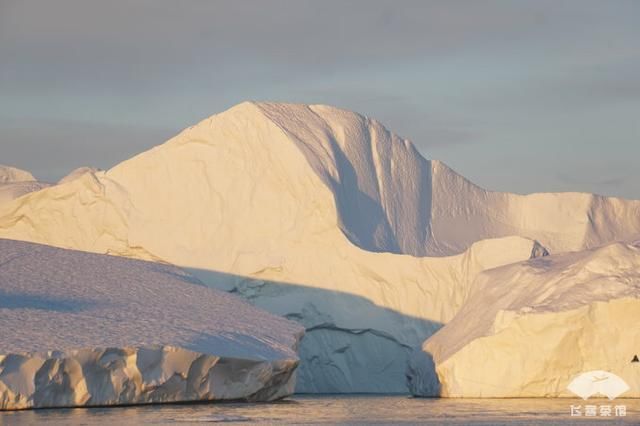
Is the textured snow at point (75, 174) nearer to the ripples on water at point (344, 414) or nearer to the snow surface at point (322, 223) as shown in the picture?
the snow surface at point (322, 223)

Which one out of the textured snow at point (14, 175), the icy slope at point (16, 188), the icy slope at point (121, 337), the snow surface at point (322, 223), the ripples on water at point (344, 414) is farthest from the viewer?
the textured snow at point (14, 175)

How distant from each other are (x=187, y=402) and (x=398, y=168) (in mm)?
18083

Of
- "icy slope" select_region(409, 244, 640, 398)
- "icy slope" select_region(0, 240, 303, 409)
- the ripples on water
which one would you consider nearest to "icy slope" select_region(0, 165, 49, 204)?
"icy slope" select_region(0, 240, 303, 409)

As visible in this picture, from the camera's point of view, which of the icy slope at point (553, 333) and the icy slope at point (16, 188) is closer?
the icy slope at point (553, 333)

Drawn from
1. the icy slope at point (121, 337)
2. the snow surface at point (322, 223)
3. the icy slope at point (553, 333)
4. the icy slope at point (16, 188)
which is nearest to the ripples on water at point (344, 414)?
the icy slope at point (121, 337)

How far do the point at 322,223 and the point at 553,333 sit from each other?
1198cm

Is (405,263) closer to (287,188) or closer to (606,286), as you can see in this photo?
(287,188)

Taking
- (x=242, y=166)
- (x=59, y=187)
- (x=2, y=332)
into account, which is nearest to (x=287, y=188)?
(x=242, y=166)

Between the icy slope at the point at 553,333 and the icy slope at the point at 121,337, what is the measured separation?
3976mm

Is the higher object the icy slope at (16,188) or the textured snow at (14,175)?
the icy slope at (16,188)

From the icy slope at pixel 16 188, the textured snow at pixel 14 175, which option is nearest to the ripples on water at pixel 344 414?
the icy slope at pixel 16 188

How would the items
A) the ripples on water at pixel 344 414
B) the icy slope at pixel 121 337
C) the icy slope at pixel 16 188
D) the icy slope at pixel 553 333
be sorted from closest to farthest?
Result: the ripples on water at pixel 344 414 < the icy slope at pixel 121 337 < the icy slope at pixel 553 333 < the icy slope at pixel 16 188

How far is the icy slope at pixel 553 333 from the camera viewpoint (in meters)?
29.5

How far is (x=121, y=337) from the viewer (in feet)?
85.4
